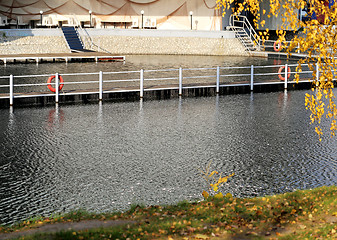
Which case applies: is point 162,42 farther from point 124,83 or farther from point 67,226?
point 67,226

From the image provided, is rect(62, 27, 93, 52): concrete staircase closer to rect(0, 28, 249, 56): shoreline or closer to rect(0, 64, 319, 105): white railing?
rect(0, 28, 249, 56): shoreline

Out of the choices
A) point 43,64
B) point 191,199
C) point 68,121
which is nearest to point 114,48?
point 43,64

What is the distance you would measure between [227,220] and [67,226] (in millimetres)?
2292

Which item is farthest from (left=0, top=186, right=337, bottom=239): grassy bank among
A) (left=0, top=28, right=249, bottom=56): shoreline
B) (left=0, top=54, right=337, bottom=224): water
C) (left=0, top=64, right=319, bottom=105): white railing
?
(left=0, top=28, right=249, bottom=56): shoreline

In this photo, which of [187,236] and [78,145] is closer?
[187,236]

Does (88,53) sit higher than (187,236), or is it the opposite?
(88,53)

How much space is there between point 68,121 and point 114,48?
27.6 m

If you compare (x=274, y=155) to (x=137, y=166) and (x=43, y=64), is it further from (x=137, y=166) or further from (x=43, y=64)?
(x=43, y=64)

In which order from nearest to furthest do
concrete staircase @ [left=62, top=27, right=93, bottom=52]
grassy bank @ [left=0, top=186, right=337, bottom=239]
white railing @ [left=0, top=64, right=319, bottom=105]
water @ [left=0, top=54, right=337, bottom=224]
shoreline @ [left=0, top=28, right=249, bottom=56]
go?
grassy bank @ [left=0, top=186, right=337, bottom=239] → water @ [left=0, top=54, right=337, bottom=224] → white railing @ [left=0, top=64, right=319, bottom=105] → concrete staircase @ [left=62, top=27, right=93, bottom=52] → shoreline @ [left=0, top=28, right=249, bottom=56]

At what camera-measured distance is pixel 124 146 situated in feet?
A: 52.7

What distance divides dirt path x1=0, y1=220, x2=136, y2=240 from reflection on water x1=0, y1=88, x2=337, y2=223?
174cm

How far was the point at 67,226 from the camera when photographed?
8953 mm

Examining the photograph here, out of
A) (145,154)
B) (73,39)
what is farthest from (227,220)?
(73,39)

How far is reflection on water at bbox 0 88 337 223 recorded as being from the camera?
12.0 m
